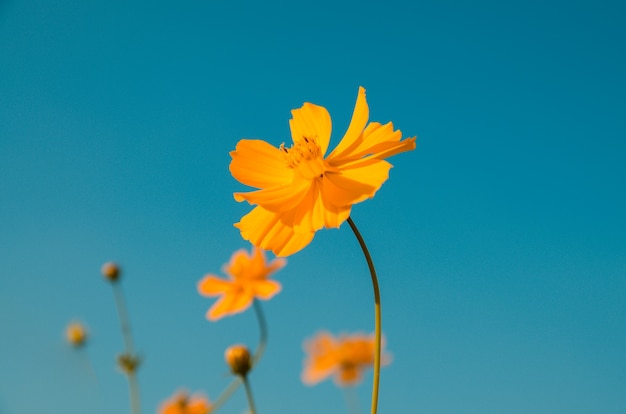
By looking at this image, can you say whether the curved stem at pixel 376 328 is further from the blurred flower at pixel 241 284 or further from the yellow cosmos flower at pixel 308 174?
the blurred flower at pixel 241 284

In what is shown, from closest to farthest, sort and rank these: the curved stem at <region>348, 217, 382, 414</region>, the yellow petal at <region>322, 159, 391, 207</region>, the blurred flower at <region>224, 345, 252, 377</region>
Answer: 1. the curved stem at <region>348, 217, 382, 414</region>
2. the yellow petal at <region>322, 159, 391, 207</region>
3. the blurred flower at <region>224, 345, 252, 377</region>

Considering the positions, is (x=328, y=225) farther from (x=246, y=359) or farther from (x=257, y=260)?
(x=257, y=260)

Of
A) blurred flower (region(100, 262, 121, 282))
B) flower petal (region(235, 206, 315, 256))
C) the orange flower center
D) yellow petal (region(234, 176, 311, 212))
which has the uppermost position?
blurred flower (region(100, 262, 121, 282))

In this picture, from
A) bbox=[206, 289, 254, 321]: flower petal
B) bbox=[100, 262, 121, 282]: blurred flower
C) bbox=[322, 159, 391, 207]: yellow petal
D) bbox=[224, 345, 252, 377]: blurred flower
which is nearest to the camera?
bbox=[322, 159, 391, 207]: yellow petal

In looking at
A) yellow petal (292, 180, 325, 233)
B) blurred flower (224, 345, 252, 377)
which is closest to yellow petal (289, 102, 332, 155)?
yellow petal (292, 180, 325, 233)

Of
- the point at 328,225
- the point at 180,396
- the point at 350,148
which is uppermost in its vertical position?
the point at 180,396

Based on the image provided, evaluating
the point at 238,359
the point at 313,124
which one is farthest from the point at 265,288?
the point at 313,124

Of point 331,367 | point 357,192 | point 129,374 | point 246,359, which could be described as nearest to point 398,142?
point 357,192

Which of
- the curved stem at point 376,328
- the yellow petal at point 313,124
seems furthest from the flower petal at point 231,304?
the curved stem at point 376,328

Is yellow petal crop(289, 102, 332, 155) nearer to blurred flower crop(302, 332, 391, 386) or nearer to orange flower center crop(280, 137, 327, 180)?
orange flower center crop(280, 137, 327, 180)
